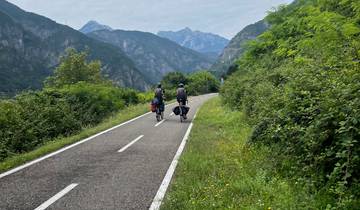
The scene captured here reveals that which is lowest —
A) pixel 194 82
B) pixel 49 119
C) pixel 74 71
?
pixel 194 82

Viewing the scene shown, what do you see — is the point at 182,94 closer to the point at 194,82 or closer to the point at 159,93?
the point at 159,93

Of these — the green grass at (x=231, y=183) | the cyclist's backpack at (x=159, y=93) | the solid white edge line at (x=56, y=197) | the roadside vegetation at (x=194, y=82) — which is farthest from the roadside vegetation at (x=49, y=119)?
the roadside vegetation at (x=194, y=82)

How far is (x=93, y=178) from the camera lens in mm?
7809

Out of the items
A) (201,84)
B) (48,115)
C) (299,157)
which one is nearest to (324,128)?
(299,157)

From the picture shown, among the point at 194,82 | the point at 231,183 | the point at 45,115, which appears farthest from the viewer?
the point at 194,82

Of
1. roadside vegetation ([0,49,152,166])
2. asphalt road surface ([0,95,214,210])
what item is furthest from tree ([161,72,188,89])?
asphalt road surface ([0,95,214,210])

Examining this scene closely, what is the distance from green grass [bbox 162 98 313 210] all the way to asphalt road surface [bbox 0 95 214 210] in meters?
0.57

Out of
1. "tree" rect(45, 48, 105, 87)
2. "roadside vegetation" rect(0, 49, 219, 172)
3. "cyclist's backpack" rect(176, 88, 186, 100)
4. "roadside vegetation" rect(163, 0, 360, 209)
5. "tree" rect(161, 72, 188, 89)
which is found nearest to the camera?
"roadside vegetation" rect(163, 0, 360, 209)

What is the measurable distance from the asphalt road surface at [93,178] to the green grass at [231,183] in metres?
0.57

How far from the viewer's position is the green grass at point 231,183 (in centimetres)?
581

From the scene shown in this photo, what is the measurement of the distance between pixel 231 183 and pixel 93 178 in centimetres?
298

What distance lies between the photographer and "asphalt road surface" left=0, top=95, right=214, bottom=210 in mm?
6227

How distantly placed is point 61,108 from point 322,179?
49.7 feet

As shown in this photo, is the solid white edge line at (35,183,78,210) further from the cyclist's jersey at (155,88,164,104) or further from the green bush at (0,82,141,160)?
the cyclist's jersey at (155,88,164,104)
